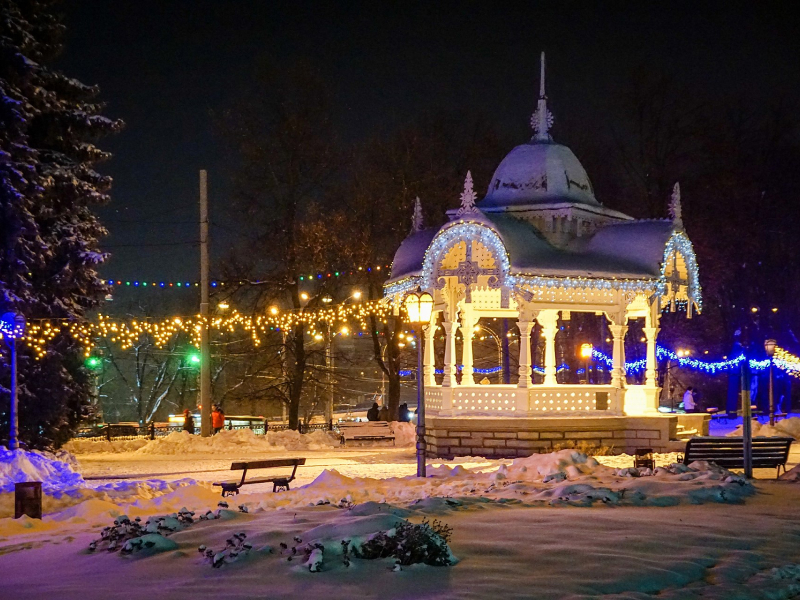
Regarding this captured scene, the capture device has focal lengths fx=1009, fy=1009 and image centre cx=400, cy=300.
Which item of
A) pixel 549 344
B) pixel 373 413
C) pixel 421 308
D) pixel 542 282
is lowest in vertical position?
pixel 373 413

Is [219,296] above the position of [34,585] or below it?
above

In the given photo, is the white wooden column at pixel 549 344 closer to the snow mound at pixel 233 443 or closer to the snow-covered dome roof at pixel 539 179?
the snow-covered dome roof at pixel 539 179

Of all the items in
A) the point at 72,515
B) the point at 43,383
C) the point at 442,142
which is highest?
the point at 442,142

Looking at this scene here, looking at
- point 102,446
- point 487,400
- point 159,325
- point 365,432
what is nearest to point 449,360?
point 487,400

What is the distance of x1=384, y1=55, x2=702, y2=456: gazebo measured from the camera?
79.9ft

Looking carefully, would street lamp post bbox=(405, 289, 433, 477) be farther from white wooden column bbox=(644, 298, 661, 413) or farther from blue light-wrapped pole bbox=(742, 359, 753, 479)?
white wooden column bbox=(644, 298, 661, 413)

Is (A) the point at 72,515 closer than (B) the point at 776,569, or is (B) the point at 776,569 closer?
(B) the point at 776,569

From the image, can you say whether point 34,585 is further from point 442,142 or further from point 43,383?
point 442,142

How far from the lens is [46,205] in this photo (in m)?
25.1

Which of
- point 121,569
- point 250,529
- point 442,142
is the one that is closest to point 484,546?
point 250,529

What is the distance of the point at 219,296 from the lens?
127ft

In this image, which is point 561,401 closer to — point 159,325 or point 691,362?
point 159,325

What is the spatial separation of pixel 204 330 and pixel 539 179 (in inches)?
429

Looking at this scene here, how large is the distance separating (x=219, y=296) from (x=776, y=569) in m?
31.0
